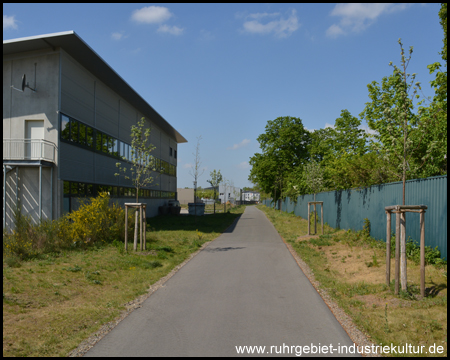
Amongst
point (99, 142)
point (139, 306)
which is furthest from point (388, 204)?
point (99, 142)

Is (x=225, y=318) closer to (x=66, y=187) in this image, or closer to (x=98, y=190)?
(x=66, y=187)

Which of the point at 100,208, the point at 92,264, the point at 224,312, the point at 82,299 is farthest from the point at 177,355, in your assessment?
the point at 100,208

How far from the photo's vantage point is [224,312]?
6.33 metres

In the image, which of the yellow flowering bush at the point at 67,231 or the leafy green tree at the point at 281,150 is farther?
the leafy green tree at the point at 281,150

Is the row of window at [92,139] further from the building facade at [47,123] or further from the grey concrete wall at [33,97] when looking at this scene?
the grey concrete wall at [33,97]

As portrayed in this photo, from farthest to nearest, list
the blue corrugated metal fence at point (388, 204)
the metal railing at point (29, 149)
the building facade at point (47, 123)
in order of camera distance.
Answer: the metal railing at point (29, 149), the building facade at point (47, 123), the blue corrugated metal fence at point (388, 204)

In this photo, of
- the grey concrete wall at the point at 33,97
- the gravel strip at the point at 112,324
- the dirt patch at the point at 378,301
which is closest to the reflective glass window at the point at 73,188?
the grey concrete wall at the point at 33,97

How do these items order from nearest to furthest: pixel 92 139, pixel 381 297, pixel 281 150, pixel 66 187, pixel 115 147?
pixel 381 297, pixel 66 187, pixel 92 139, pixel 115 147, pixel 281 150

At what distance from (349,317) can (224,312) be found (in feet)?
6.92

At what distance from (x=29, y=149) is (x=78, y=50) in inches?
217

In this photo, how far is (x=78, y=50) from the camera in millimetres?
18406

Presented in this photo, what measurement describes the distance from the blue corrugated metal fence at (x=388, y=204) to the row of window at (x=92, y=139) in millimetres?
9035

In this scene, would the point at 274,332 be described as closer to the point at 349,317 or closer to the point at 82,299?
the point at 349,317

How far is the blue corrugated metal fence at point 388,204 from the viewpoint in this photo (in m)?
8.79
